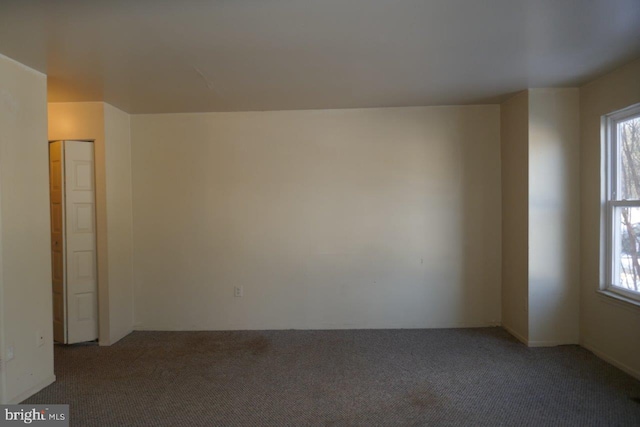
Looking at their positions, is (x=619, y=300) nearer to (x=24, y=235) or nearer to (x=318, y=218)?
(x=318, y=218)

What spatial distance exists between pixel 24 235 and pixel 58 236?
1.12 m

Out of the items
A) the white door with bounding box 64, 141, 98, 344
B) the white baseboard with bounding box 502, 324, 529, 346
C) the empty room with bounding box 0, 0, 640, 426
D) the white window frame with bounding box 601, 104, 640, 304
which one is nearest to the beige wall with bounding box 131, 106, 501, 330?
the empty room with bounding box 0, 0, 640, 426

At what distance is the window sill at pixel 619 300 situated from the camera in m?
2.85

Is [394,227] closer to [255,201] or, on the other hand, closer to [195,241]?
[255,201]

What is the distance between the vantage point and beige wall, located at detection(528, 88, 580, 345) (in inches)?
136

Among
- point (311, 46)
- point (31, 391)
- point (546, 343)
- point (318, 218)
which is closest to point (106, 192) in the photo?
point (31, 391)

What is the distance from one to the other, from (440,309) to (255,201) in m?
2.41

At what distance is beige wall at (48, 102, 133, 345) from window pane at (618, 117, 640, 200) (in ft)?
15.7

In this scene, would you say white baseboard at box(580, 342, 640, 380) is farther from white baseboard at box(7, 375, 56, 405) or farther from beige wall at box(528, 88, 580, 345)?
white baseboard at box(7, 375, 56, 405)

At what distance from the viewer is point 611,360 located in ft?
10.2

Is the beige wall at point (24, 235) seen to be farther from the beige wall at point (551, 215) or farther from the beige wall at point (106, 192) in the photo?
the beige wall at point (551, 215)

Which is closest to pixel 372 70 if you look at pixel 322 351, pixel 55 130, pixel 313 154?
pixel 313 154

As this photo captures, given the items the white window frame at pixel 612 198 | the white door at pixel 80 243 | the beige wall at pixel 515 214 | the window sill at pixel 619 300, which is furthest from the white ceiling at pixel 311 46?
the window sill at pixel 619 300

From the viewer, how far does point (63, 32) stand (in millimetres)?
2229
